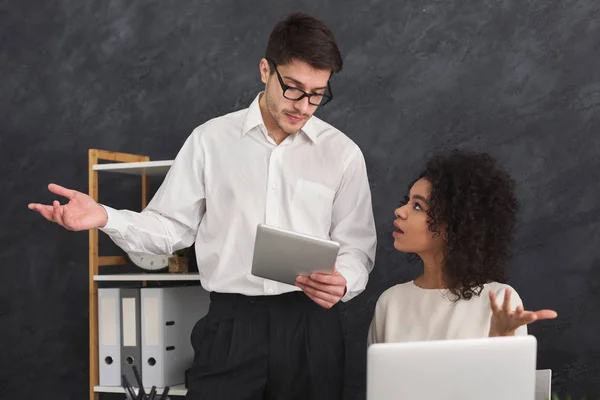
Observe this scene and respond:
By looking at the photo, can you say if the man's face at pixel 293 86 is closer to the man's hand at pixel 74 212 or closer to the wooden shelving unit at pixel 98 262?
the man's hand at pixel 74 212

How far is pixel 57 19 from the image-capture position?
11.9 ft

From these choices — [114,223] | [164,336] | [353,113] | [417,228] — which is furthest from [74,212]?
[353,113]

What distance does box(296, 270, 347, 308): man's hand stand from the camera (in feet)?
6.68

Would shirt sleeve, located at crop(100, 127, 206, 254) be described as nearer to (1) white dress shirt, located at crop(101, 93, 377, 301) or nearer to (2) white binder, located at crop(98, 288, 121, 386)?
(1) white dress shirt, located at crop(101, 93, 377, 301)

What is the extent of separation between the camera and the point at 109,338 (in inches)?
121

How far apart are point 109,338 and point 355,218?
118 cm

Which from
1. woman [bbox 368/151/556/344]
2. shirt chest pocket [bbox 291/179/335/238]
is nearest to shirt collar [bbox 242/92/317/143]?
shirt chest pocket [bbox 291/179/335/238]

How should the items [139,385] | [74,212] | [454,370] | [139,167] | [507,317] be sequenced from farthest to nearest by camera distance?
[139,167]
[139,385]
[74,212]
[507,317]
[454,370]

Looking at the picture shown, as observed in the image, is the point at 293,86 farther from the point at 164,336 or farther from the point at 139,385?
the point at 139,385

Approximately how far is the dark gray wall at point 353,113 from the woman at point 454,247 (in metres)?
0.66

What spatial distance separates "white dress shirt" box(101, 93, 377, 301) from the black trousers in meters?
0.06

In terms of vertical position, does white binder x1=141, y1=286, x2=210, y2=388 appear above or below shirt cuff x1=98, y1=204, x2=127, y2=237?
below

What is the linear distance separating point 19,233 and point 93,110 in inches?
26.0

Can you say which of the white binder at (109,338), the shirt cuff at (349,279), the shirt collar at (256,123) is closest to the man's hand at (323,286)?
the shirt cuff at (349,279)
